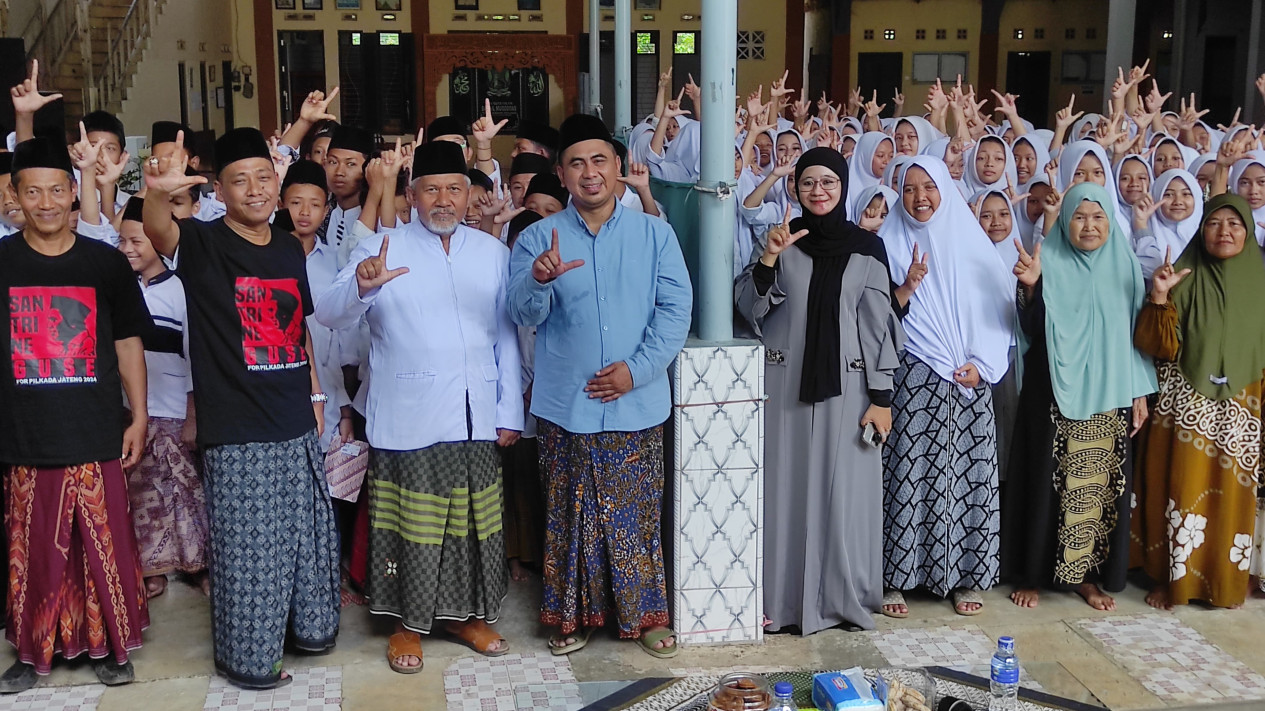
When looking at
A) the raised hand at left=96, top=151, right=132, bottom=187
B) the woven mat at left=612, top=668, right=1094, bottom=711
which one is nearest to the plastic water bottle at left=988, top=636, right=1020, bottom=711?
the woven mat at left=612, top=668, right=1094, bottom=711

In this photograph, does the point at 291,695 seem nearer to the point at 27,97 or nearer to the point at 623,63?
the point at 27,97

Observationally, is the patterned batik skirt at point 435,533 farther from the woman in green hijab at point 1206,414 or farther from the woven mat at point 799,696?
the woman in green hijab at point 1206,414

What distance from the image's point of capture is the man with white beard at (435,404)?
11.6 ft

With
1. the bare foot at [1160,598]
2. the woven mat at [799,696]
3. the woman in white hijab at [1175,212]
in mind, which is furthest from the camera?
the woman in white hijab at [1175,212]

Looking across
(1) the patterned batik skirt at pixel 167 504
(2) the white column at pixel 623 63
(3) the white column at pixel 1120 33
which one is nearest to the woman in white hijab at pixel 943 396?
(1) the patterned batik skirt at pixel 167 504

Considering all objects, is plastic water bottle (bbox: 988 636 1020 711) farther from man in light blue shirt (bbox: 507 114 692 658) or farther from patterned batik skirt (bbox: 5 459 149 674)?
patterned batik skirt (bbox: 5 459 149 674)

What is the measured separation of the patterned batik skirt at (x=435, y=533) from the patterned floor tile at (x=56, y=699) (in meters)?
0.78

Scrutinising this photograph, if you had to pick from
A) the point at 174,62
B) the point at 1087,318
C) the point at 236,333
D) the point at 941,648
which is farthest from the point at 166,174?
the point at 174,62

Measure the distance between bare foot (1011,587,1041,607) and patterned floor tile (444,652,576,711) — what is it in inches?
60.7

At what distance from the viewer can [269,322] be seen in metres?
3.38

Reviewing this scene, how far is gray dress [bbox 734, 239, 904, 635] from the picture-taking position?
3.77 m

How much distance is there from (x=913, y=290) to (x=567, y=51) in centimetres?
1379

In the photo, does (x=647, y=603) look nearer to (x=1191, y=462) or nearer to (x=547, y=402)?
(x=547, y=402)

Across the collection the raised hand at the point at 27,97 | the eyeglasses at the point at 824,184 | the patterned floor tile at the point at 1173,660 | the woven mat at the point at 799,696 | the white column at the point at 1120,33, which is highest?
the white column at the point at 1120,33
